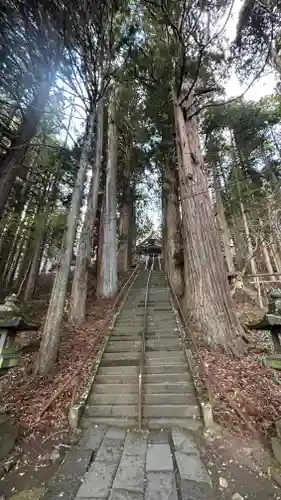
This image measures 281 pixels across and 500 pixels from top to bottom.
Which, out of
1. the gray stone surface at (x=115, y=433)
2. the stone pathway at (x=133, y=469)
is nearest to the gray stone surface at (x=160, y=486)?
the stone pathway at (x=133, y=469)

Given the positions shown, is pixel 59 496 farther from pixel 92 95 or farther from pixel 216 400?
pixel 92 95

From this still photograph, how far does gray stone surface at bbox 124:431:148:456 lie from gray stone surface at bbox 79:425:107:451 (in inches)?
12.7


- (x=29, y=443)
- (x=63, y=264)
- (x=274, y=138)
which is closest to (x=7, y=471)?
(x=29, y=443)

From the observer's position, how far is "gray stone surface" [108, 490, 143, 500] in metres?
1.85

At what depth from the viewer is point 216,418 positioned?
10.00ft

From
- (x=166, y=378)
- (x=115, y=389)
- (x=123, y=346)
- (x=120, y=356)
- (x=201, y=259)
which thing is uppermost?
(x=201, y=259)

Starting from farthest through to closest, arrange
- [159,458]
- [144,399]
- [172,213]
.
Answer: [172,213] < [144,399] < [159,458]

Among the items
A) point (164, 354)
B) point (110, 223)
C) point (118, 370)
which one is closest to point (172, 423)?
point (118, 370)

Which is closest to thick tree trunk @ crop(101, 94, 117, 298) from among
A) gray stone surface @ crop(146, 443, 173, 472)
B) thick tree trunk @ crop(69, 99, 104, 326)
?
thick tree trunk @ crop(69, 99, 104, 326)

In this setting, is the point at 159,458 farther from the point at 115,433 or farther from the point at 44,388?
the point at 44,388

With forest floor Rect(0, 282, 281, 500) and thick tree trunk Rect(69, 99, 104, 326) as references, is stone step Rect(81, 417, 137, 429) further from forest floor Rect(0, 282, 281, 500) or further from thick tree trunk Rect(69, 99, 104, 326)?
thick tree trunk Rect(69, 99, 104, 326)

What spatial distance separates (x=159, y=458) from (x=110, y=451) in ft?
1.76

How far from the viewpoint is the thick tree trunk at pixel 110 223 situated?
9.07 metres

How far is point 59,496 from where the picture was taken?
1.91 metres
